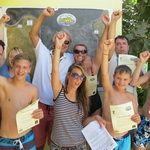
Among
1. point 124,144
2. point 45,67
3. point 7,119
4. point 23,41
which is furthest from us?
point 23,41

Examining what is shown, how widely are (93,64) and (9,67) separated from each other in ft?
3.46

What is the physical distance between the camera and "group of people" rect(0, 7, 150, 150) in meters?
4.62

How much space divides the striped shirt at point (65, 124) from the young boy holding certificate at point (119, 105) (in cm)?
38

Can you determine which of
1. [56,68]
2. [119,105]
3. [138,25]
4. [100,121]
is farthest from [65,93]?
[138,25]

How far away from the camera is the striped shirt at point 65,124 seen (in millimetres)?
4727

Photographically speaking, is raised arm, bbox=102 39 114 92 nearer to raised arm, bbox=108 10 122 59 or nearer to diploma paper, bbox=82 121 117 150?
diploma paper, bbox=82 121 117 150

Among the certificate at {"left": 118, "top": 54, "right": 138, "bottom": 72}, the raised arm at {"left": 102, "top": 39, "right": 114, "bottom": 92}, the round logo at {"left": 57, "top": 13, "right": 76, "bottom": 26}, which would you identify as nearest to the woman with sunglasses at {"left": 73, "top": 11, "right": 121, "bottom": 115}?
the certificate at {"left": 118, "top": 54, "right": 138, "bottom": 72}

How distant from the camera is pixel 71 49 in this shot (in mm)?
6070

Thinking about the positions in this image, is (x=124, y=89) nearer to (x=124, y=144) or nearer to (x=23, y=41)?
(x=124, y=144)

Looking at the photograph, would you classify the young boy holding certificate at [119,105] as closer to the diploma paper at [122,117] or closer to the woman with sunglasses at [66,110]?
the diploma paper at [122,117]

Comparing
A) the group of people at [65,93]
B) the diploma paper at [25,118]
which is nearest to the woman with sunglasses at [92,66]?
the group of people at [65,93]

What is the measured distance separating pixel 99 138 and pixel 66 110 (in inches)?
18.8

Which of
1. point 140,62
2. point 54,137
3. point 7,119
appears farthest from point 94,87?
point 7,119

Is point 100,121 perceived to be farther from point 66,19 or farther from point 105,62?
point 66,19
